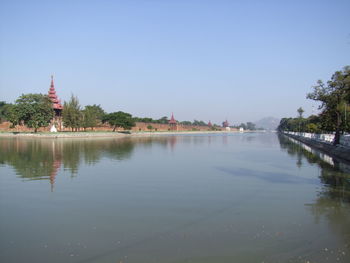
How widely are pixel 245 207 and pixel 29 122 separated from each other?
56.0m

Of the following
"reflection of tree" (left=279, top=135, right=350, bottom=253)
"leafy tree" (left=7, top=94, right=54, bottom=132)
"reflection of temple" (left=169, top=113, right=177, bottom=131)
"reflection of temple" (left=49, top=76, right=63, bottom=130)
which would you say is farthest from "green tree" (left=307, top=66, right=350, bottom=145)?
"reflection of temple" (left=169, top=113, right=177, bottom=131)

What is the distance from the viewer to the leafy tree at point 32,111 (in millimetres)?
57000

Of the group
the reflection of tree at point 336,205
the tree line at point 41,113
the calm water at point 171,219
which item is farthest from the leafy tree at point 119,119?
the reflection of tree at point 336,205

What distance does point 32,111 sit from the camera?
57.2 metres

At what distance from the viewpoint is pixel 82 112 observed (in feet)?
236

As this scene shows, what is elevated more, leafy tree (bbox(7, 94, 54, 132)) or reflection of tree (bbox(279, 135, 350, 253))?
leafy tree (bbox(7, 94, 54, 132))

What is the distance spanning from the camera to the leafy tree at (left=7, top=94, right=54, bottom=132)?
5700 cm

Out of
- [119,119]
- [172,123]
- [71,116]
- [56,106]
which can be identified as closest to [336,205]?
[71,116]

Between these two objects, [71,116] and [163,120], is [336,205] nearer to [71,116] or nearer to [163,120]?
[71,116]

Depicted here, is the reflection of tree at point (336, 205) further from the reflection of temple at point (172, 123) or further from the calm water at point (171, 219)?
the reflection of temple at point (172, 123)

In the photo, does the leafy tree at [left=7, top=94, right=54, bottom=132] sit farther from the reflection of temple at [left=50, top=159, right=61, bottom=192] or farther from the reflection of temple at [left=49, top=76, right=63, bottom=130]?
the reflection of temple at [left=50, top=159, right=61, bottom=192]

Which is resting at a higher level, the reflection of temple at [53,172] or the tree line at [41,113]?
the tree line at [41,113]

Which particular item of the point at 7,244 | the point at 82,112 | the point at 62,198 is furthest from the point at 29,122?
the point at 7,244

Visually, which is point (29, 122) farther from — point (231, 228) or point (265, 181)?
point (231, 228)
